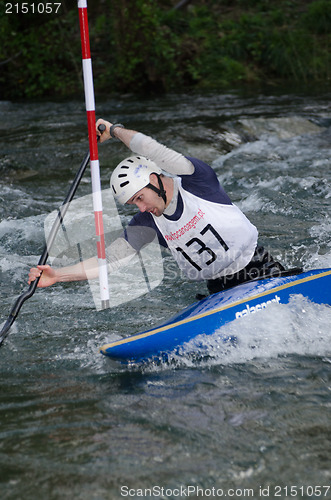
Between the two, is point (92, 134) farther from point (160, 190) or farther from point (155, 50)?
point (155, 50)

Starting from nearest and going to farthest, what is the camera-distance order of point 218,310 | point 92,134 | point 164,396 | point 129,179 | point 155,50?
1. point 164,396
2. point 129,179
3. point 218,310
4. point 92,134
5. point 155,50

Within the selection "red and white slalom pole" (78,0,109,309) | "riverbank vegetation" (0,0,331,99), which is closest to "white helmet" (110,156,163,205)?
"red and white slalom pole" (78,0,109,309)

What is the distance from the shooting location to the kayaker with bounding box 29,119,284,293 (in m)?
3.36

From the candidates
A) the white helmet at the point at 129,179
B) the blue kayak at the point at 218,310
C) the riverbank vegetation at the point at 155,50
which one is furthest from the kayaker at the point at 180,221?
the riverbank vegetation at the point at 155,50

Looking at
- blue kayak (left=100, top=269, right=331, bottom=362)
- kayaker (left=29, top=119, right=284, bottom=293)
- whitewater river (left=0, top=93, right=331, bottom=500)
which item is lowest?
whitewater river (left=0, top=93, right=331, bottom=500)

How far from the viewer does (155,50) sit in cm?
1316

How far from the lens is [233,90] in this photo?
1269cm

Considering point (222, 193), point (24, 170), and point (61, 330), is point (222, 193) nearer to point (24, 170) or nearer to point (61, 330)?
point (61, 330)

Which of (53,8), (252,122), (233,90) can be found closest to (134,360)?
(252,122)

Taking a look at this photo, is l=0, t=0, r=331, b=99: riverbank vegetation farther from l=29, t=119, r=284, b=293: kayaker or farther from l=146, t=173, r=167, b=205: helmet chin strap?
l=146, t=173, r=167, b=205: helmet chin strap

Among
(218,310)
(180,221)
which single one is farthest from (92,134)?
(218,310)

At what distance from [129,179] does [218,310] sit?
3.09 feet

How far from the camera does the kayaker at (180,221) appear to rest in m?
3.36

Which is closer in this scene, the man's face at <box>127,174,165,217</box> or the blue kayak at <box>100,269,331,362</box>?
the blue kayak at <box>100,269,331,362</box>
